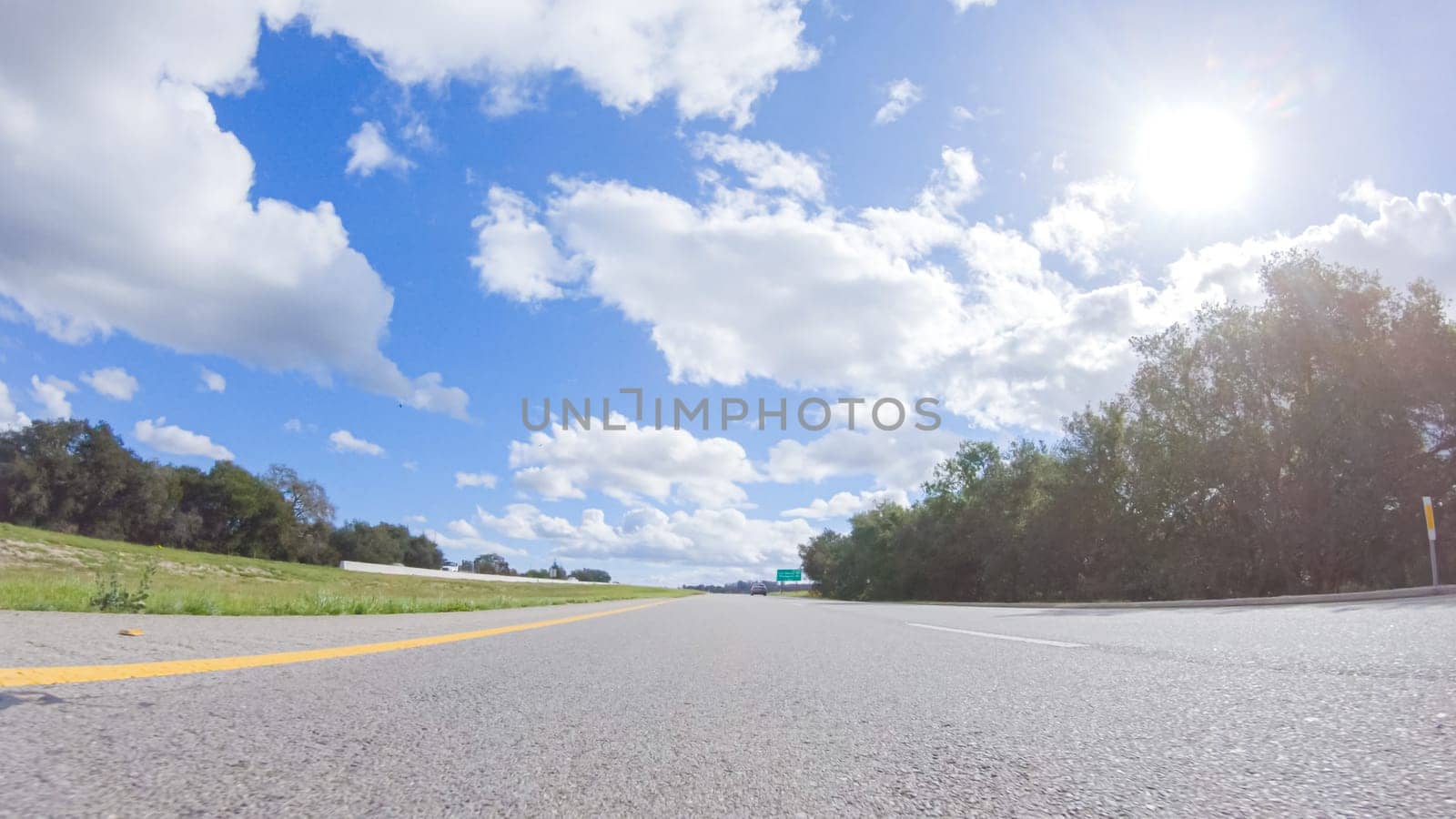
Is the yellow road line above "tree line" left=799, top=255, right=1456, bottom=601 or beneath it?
beneath

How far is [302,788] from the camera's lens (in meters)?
1.73

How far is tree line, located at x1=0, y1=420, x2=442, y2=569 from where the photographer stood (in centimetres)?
7056

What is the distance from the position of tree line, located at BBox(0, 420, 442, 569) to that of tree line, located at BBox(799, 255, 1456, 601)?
3340 inches

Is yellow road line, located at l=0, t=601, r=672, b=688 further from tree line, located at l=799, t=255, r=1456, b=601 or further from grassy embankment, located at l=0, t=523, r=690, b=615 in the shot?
tree line, located at l=799, t=255, r=1456, b=601

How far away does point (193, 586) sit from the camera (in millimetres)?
20859

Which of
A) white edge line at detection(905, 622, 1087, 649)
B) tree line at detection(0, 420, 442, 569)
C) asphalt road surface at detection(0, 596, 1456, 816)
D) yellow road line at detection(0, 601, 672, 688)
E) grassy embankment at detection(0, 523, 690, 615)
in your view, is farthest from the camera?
tree line at detection(0, 420, 442, 569)

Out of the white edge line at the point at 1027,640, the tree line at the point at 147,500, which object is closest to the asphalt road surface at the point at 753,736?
the white edge line at the point at 1027,640

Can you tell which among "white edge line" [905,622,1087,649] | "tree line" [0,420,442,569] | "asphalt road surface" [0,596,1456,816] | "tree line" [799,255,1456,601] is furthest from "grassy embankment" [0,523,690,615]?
"tree line" [0,420,442,569]

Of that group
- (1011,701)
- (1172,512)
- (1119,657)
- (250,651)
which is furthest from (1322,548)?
(250,651)

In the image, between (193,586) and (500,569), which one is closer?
(193,586)

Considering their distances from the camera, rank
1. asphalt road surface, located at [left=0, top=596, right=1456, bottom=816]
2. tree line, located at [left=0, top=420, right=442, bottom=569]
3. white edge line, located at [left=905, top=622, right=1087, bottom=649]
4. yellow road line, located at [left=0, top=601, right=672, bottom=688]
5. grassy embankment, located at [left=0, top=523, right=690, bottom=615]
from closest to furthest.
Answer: asphalt road surface, located at [left=0, top=596, right=1456, bottom=816] < yellow road line, located at [left=0, top=601, right=672, bottom=688] < white edge line, located at [left=905, top=622, right=1087, bottom=649] < grassy embankment, located at [left=0, top=523, right=690, bottom=615] < tree line, located at [left=0, top=420, right=442, bottom=569]

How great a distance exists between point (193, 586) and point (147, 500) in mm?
74944

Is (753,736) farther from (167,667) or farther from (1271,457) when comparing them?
(1271,457)

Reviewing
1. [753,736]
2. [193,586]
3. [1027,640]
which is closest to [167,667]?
[753,736]
